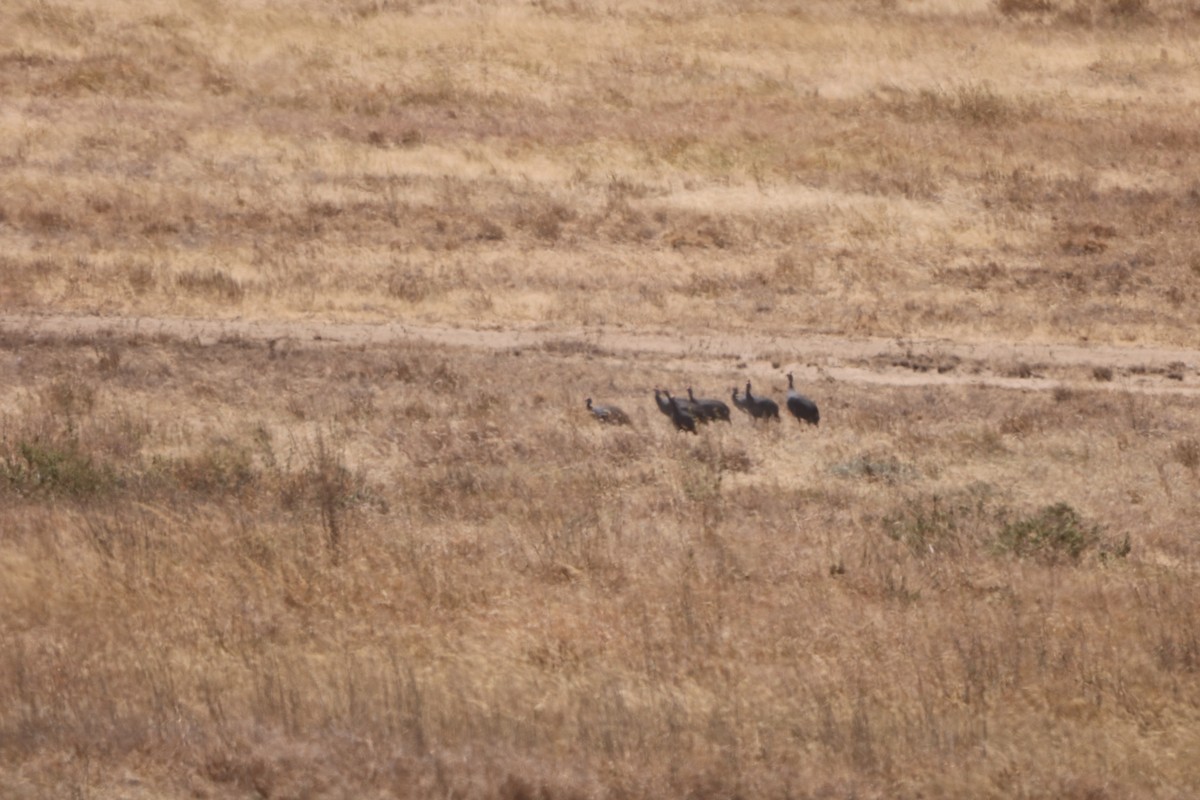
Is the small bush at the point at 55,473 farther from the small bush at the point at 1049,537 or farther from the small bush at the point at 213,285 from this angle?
the small bush at the point at 213,285

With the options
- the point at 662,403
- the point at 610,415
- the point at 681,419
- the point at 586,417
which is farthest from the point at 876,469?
the point at 586,417

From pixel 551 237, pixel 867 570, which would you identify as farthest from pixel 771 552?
pixel 551 237

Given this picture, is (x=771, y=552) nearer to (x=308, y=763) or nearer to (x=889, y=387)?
(x=308, y=763)

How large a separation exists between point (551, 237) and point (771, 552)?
16.3m

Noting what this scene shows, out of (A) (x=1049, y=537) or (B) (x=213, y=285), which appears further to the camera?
(B) (x=213, y=285)

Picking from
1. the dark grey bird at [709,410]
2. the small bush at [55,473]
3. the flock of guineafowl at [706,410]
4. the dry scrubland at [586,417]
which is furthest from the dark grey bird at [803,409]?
the small bush at [55,473]

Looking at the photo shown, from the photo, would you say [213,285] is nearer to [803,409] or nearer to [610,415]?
[610,415]

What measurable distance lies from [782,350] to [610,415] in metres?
5.17

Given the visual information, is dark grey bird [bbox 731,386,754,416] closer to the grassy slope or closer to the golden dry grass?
the golden dry grass

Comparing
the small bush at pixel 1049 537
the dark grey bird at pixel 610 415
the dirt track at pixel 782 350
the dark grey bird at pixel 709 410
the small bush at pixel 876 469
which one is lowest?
the dirt track at pixel 782 350

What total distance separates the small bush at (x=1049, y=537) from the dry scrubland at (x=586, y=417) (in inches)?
2.3

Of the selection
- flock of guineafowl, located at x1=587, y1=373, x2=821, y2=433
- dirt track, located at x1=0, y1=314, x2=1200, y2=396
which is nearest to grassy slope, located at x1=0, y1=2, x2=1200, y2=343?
dirt track, located at x1=0, y1=314, x2=1200, y2=396

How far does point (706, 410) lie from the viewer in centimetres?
1716

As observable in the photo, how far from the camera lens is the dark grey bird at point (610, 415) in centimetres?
1720
